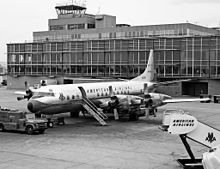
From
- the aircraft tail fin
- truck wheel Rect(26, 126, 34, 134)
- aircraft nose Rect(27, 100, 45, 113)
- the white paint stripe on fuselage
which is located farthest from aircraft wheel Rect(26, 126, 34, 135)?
the aircraft tail fin

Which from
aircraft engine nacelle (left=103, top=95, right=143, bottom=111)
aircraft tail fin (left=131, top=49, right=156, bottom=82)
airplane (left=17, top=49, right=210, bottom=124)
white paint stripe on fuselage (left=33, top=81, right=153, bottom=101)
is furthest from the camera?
aircraft tail fin (left=131, top=49, right=156, bottom=82)

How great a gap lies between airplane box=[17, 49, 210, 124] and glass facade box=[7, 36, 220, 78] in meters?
25.5

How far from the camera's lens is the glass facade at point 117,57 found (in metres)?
63.3

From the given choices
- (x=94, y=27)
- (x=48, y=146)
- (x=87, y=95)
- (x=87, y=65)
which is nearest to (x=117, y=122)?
(x=87, y=95)

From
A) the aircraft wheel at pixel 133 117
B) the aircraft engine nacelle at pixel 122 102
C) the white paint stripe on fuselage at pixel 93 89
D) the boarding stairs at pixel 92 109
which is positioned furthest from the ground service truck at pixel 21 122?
the aircraft wheel at pixel 133 117

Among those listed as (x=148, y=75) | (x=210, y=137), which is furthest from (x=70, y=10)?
(x=210, y=137)

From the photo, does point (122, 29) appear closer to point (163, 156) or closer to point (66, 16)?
point (66, 16)

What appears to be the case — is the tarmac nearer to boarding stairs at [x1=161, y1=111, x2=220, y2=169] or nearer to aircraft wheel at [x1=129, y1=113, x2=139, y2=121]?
boarding stairs at [x1=161, y1=111, x2=220, y2=169]

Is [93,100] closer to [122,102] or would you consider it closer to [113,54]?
[122,102]

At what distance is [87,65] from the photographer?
242ft

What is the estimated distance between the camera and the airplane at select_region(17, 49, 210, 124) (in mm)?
32219

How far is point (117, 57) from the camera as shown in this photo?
70.9 meters

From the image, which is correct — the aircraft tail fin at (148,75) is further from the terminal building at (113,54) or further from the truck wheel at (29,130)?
the truck wheel at (29,130)

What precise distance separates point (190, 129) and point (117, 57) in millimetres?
54606
